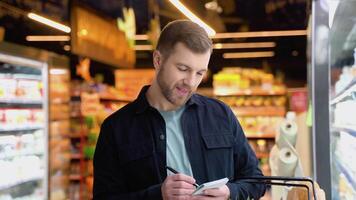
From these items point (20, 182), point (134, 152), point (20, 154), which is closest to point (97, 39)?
point (20, 154)

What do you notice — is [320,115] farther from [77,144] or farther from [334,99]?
[77,144]

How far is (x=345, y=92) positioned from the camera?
347 cm

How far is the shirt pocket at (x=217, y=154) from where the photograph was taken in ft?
6.75

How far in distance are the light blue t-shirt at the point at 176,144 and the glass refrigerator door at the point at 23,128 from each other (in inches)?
122

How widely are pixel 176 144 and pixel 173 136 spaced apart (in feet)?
0.11

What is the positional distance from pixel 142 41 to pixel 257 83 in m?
7.77

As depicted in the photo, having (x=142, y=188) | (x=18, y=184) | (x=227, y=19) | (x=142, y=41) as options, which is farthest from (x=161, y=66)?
(x=142, y=41)

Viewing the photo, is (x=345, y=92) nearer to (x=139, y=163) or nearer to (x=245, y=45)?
(x=139, y=163)

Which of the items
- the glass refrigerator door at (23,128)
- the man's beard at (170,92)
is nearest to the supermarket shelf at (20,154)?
the glass refrigerator door at (23,128)

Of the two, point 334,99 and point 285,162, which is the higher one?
point 334,99

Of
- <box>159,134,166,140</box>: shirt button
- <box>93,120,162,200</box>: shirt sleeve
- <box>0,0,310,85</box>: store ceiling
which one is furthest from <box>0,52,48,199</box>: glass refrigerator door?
<box>159,134,166,140</box>: shirt button

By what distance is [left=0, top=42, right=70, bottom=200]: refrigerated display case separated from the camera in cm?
507

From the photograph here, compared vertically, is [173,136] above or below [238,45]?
below

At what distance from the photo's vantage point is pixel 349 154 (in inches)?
128
